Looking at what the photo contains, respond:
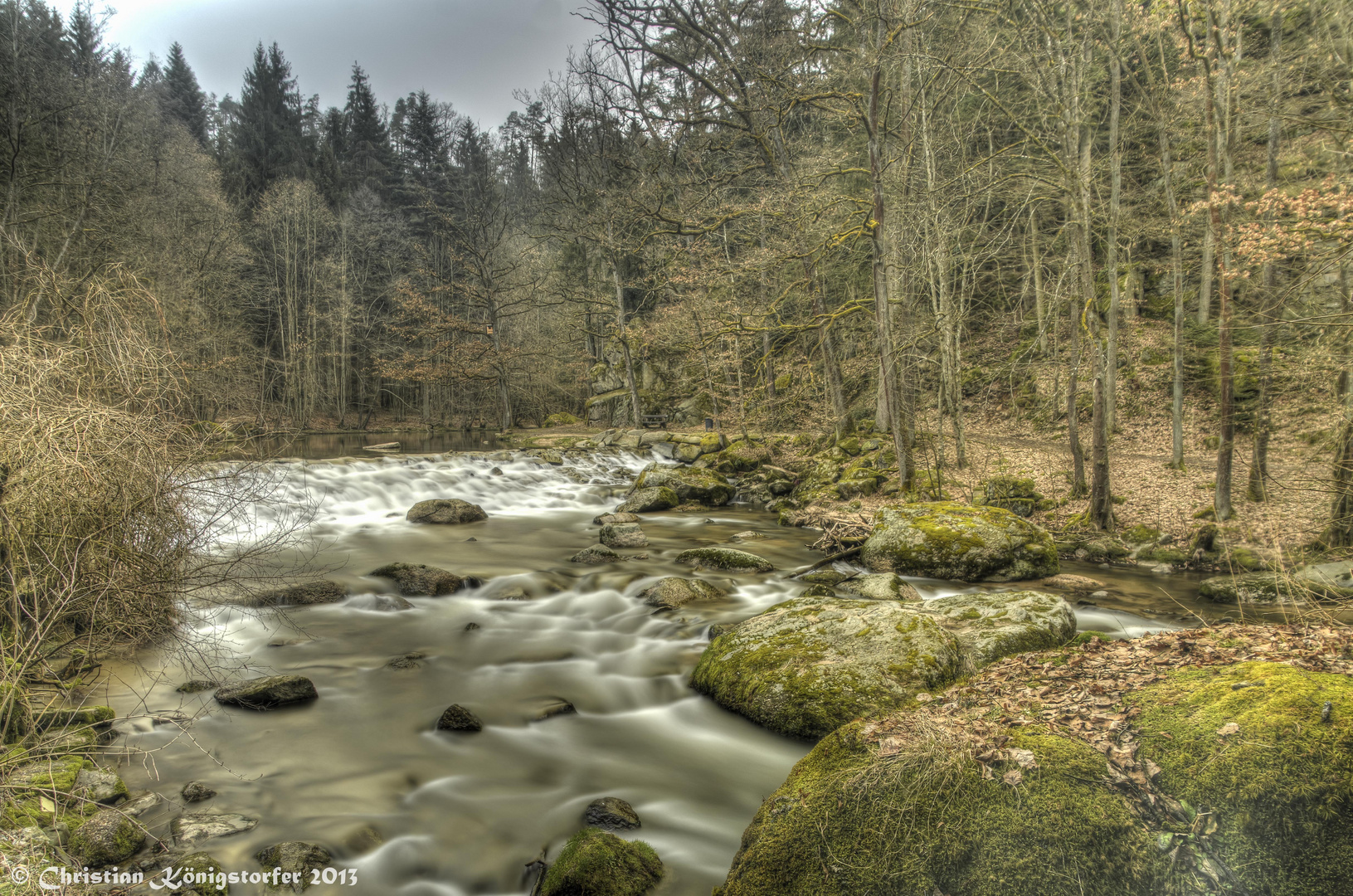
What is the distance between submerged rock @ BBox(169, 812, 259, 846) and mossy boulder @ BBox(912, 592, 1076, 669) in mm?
5196

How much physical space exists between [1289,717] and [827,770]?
183 cm

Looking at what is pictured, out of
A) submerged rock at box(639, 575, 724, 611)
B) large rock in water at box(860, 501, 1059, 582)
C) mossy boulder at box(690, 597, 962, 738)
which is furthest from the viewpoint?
large rock in water at box(860, 501, 1059, 582)

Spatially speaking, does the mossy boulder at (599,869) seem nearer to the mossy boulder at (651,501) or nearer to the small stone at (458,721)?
Result: the small stone at (458,721)

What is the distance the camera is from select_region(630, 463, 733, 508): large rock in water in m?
16.4

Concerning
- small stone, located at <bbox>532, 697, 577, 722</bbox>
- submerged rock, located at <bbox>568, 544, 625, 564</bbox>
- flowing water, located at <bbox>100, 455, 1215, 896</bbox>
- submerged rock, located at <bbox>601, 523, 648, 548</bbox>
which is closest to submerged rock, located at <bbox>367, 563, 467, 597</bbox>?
flowing water, located at <bbox>100, 455, 1215, 896</bbox>

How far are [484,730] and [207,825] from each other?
2086 mm

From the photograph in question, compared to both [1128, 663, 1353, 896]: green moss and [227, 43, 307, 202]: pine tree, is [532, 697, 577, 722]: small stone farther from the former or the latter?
[227, 43, 307, 202]: pine tree

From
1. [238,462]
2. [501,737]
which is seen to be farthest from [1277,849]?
[238,462]

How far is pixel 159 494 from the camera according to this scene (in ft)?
16.6

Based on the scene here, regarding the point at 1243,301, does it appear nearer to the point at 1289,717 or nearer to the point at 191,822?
the point at 1289,717

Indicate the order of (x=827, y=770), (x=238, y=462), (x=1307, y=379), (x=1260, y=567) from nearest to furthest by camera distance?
(x=827, y=770)
(x=238, y=462)
(x=1260, y=567)
(x=1307, y=379)

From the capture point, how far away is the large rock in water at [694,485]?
1638cm

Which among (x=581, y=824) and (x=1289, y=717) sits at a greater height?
(x=1289, y=717)

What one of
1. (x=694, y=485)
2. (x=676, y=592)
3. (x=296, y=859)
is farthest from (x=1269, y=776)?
(x=694, y=485)
